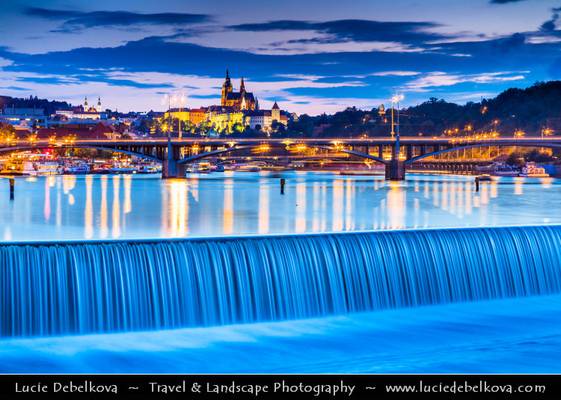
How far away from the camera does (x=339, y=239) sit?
69.2ft

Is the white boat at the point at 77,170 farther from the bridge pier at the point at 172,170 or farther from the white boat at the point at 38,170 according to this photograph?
the bridge pier at the point at 172,170

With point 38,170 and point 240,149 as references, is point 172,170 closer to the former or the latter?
point 240,149

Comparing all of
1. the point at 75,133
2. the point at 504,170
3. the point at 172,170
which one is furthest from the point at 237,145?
the point at 75,133

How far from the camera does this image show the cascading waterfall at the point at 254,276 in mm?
17453

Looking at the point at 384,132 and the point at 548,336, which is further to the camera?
the point at 384,132

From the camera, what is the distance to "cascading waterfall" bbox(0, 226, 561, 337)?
1745 cm

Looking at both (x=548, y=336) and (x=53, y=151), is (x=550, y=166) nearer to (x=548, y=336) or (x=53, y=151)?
(x=53, y=151)

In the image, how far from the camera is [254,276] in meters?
19.3

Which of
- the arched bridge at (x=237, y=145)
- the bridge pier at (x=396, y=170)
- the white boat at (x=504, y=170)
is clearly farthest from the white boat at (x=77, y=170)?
the white boat at (x=504, y=170)

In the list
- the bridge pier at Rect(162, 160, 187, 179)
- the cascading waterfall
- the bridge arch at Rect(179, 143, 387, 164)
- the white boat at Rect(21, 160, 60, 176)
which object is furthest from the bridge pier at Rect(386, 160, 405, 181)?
the cascading waterfall
